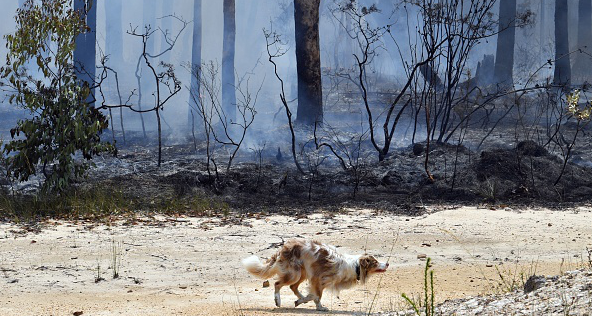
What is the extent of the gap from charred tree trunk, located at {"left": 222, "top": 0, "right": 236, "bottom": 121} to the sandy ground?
15378mm

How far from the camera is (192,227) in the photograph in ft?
32.1

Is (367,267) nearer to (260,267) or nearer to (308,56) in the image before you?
(260,267)

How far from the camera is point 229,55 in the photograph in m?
26.7

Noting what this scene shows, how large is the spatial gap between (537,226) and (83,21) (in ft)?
23.5

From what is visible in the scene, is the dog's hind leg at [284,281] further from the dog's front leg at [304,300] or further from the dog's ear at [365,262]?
the dog's ear at [365,262]

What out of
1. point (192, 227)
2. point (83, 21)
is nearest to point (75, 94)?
point (83, 21)

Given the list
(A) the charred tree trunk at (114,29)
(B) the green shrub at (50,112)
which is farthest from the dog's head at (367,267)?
(A) the charred tree trunk at (114,29)

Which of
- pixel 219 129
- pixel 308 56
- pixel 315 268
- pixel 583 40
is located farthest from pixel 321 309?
pixel 583 40

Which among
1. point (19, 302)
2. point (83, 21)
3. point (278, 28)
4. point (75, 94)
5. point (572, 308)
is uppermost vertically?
point (278, 28)

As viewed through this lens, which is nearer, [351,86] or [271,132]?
[271,132]

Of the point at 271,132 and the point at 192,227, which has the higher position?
the point at 271,132

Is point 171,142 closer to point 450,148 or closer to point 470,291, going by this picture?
point 450,148

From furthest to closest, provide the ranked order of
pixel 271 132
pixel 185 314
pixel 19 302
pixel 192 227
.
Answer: pixel 271 132
pixel 192 227
pixel 19 302
pixel 185 314

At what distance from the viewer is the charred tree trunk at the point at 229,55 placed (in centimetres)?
2528
